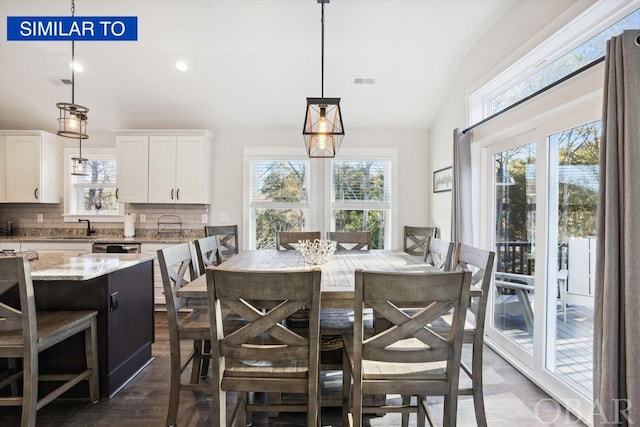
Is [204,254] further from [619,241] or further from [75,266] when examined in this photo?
[619,241]

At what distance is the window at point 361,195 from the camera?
4609 mm

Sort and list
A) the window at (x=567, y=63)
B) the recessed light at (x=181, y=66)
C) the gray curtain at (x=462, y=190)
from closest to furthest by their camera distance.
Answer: the window at (x=567, y=63)
the gray curtain at (x=462, y=190)
the recessed light at (x=181, y=66)

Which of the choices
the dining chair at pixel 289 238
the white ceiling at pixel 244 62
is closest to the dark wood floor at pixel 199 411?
the dining chair at pixel 289 238

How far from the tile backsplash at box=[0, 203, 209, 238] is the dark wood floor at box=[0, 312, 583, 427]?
2553mm

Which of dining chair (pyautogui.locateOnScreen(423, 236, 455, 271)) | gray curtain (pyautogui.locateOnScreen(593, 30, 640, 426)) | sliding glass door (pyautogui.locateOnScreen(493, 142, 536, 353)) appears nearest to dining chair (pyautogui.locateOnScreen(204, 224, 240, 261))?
dining chair (pyautogui.locateOnScreen(423, 236, 455, 271))

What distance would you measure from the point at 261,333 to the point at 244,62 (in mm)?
3129

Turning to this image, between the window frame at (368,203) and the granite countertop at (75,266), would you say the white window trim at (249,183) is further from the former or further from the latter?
the granite countertop at (75,266)

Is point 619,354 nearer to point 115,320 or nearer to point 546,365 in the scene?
point 546,365

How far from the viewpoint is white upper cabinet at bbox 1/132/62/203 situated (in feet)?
14.2

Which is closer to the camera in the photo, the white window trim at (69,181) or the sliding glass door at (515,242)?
the sliding glass door at (515,242)

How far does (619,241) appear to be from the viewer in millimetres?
1493

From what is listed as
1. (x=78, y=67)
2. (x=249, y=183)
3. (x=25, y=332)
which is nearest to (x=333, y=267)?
(x=25, y=332)

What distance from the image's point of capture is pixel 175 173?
14.1ft

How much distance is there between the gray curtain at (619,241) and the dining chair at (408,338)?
765 mm
